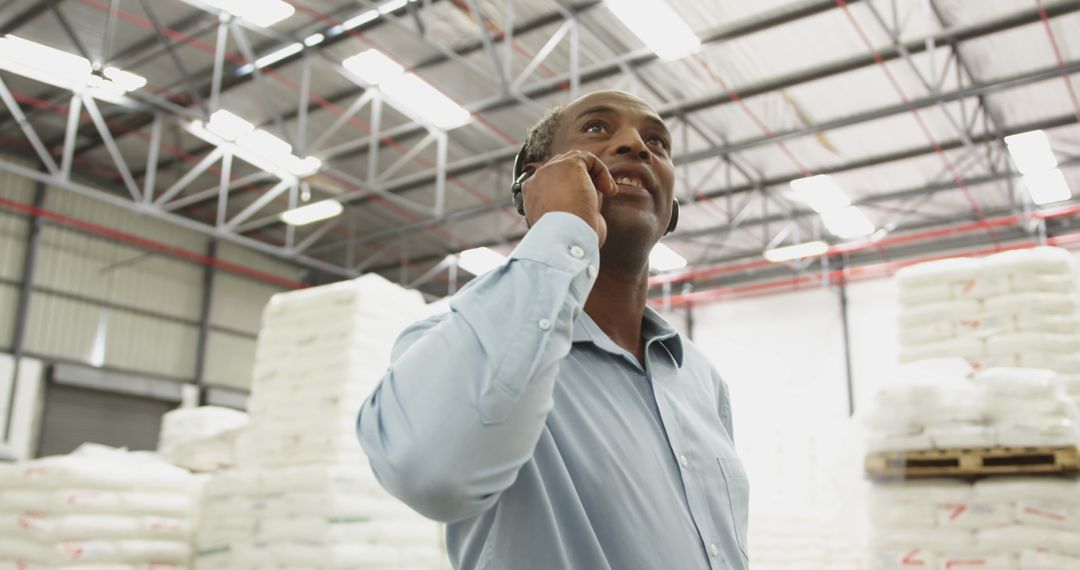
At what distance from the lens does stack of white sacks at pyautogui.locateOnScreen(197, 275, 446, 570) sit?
5.49 meters

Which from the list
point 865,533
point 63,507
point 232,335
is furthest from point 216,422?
point 232,335

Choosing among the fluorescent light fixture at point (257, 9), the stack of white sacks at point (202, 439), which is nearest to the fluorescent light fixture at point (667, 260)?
the fluorescent light fixture at point (257, 9)

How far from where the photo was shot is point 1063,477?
421 centimetres

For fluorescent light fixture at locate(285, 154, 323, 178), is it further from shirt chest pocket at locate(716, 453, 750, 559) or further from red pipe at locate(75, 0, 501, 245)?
shirt chest pocket at locate(716, 453, 750, 559)

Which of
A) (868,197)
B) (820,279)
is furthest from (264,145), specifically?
(820,279)

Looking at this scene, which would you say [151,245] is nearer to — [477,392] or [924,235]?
[924,235]

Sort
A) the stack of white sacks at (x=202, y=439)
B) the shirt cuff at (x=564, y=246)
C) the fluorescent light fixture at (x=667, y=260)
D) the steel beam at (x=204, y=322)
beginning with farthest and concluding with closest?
the steel beam at (x=204, y=322) < the fluorescent light fixture at (x=667, y=260) < the stack of white sacks at (x=202, y=439) < the shirt cuff at (x=564, y=246)

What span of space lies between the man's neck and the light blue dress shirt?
57 millimetres

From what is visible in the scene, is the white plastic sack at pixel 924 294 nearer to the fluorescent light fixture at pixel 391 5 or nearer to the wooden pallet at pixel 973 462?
the wooden pallet at pixel 973 462

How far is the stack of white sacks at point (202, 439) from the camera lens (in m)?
7.78

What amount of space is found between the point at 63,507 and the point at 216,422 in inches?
128

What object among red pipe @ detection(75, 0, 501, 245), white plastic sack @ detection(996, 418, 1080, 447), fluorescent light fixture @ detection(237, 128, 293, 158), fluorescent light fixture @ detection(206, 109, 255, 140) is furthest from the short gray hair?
fluorescent light fixture @ detection(206, 109, 255, 140)

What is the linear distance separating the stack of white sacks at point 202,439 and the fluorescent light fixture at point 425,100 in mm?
4479

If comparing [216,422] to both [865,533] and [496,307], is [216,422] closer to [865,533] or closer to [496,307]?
[865,533]
